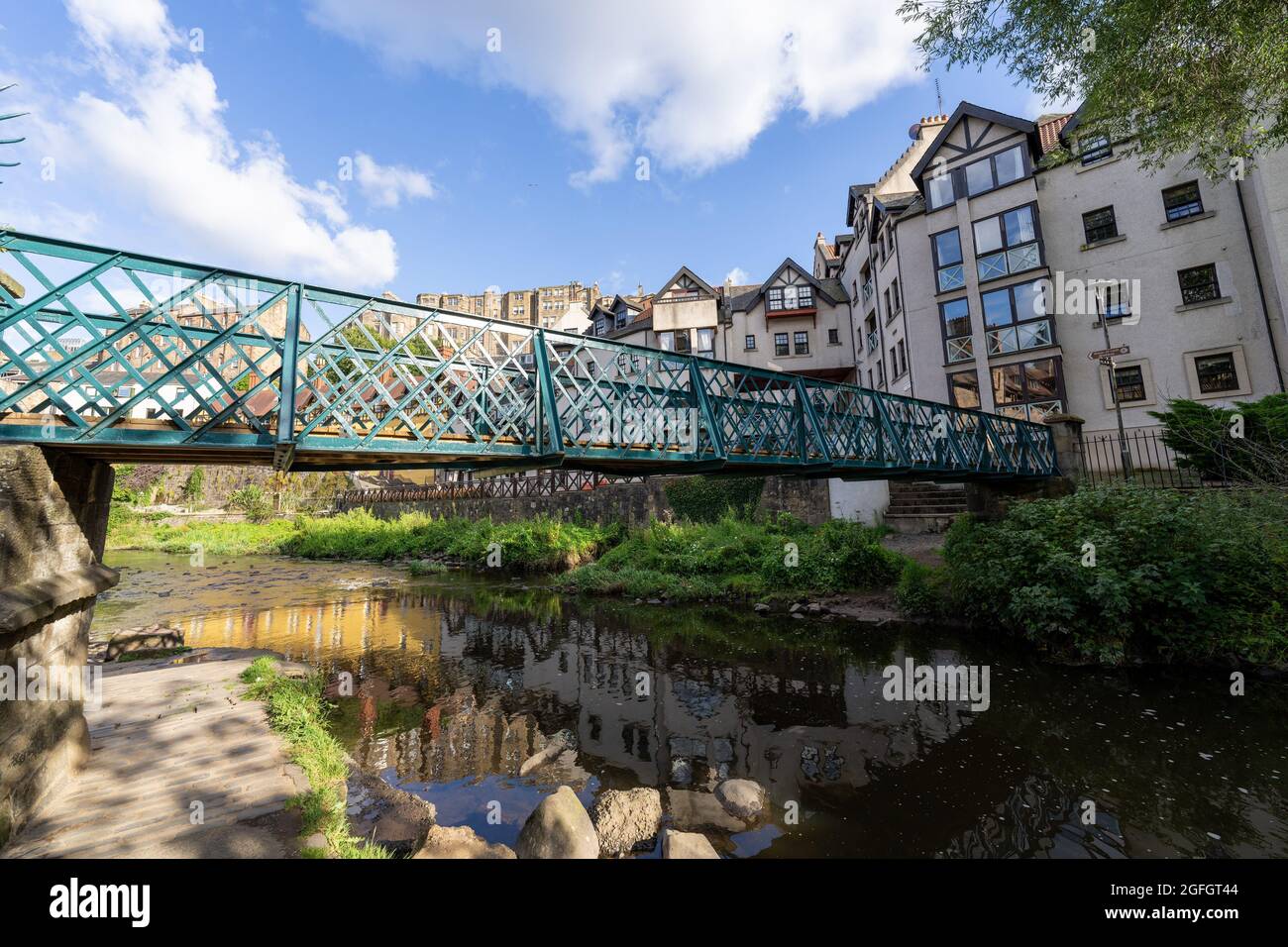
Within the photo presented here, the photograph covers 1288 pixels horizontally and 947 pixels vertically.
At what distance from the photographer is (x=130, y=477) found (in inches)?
1832

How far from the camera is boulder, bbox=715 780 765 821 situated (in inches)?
221

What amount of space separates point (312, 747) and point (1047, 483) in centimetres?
1855

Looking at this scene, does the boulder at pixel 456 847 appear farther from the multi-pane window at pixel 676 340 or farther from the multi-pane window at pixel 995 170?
the multi-pane window at pixel 676 340

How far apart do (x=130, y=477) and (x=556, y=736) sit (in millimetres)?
59025

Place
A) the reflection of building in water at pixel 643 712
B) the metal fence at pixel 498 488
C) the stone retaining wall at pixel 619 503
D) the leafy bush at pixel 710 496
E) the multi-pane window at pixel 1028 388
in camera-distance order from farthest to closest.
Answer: the metal fence at pixel 498 488, the leafy bush at pixel 710 496, the stone retaining wall at pixel 619 503, the multi-pane window at pixel 1028 388, the reflection of building in water at pixel 643 712

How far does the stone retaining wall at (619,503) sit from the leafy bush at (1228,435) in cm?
1034

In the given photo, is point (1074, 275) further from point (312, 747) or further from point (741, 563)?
point (312, 747)

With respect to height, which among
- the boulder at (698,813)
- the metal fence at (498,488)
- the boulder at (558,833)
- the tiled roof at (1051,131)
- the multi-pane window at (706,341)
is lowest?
the boulder at (698,813)

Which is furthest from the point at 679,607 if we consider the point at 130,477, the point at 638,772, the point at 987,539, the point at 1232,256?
the point at 130,477

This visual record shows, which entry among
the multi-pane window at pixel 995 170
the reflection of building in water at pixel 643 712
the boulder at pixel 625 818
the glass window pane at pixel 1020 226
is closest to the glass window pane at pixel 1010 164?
the multi-pane window at pixel 995 170

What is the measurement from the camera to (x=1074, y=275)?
837 inches

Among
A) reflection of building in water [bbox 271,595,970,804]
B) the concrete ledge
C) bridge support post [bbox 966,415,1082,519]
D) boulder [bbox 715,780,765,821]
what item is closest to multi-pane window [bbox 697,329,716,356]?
bridge support post [bbox 966,415,1082,519]

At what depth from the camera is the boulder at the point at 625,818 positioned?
5059mm
